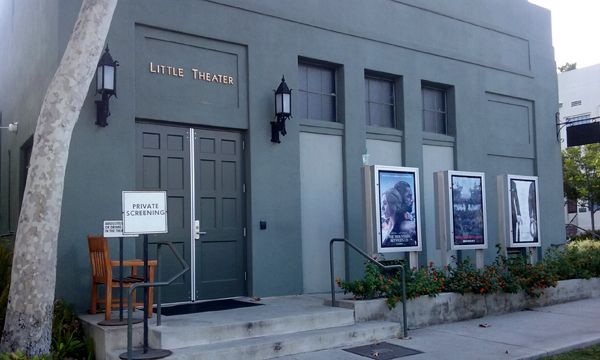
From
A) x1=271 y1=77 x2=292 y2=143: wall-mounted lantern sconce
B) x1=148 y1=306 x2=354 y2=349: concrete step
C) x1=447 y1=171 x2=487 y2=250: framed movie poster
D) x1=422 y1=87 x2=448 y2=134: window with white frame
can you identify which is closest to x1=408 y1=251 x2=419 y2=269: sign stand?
x1=447 y1=171 x2=487 y2=250: framed movie poster

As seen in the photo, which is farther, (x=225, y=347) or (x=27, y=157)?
(x=27, y=157)

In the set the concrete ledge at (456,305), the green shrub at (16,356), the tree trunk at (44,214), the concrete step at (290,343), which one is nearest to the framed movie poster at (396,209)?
the concrete ledge at (456,305)

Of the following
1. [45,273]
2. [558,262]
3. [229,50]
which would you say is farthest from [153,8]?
[558,262]

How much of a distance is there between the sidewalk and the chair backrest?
250 centimetres

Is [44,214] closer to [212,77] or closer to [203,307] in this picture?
[203,307]

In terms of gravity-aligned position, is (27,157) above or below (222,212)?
above

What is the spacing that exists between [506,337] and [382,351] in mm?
2070

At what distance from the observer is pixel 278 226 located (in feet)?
34.9

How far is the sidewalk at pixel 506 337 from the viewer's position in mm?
7918

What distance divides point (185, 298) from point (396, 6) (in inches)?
290

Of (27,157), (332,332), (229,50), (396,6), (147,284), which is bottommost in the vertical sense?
(332,332)

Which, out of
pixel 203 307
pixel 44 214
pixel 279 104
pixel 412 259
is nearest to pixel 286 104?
pixel 279 104

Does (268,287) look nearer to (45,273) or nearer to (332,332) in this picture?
(332,332)

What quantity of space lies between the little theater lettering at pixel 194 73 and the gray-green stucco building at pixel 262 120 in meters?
0.02
